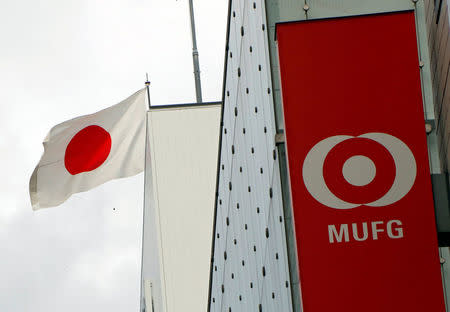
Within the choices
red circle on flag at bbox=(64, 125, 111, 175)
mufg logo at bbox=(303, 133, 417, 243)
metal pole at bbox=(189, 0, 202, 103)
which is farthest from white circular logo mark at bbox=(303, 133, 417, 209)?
metal pole at bbox=(189, 0, 202, 103)

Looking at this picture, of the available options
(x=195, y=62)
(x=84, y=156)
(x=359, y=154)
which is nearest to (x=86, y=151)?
(x=84, y=156)

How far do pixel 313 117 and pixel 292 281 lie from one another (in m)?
3.95

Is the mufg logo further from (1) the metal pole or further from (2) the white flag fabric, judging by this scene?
(1) the metal pole

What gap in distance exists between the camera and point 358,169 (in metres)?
9.48

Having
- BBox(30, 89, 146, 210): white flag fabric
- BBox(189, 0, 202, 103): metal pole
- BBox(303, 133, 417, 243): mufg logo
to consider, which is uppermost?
BBox(189, 0, 202, 103): metal pole

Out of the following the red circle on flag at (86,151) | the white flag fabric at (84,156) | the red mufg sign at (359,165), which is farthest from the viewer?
the red circle on flag at (86,151)

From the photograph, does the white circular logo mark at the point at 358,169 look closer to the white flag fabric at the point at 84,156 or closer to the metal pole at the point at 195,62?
the white flag fabric at the point at 84,156

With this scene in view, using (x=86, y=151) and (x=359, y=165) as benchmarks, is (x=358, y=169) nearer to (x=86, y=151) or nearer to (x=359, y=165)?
(x=359, y=165)

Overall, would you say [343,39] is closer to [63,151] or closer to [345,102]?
[345,102]

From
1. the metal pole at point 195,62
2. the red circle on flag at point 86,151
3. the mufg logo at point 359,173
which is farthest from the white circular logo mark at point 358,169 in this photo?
the metal pole at point 195,62

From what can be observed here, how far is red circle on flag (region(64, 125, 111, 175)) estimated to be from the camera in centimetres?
2531

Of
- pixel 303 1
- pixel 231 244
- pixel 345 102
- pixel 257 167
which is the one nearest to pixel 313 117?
pixel 345 102

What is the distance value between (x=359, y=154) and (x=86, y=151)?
52.9 ft

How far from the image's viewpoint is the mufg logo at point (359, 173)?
30.5 feet
